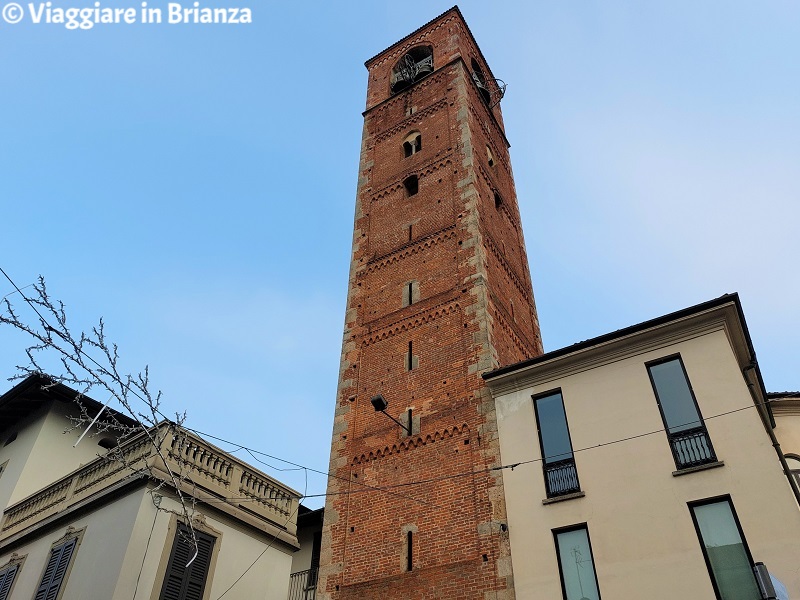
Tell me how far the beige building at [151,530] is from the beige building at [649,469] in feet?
21.0

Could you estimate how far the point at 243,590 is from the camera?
603 inches

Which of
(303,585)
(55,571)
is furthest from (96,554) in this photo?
(303,585)

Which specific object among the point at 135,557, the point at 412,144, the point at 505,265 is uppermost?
the point at 412,144

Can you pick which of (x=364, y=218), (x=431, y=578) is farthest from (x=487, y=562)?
(x=364, y=218)

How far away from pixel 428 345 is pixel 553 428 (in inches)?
194

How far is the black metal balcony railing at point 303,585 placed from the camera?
1744cm

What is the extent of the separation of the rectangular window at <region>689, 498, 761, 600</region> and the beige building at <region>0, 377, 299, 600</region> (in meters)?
9.35

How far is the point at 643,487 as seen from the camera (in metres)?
12.8

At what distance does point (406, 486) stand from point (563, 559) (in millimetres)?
4378

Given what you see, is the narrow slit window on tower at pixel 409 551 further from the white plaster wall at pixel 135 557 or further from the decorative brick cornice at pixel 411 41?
the decorative brick cornice at pixel 411 41

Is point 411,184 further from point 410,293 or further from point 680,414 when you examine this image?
point 680,414

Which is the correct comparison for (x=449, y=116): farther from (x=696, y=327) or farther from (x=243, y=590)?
(x=243, y=590)

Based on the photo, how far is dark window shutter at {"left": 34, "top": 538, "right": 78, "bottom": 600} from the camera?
1422 cm

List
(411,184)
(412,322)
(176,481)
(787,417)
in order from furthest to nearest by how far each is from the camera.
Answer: (411,184), (412,322), (787,417), (176,481)
